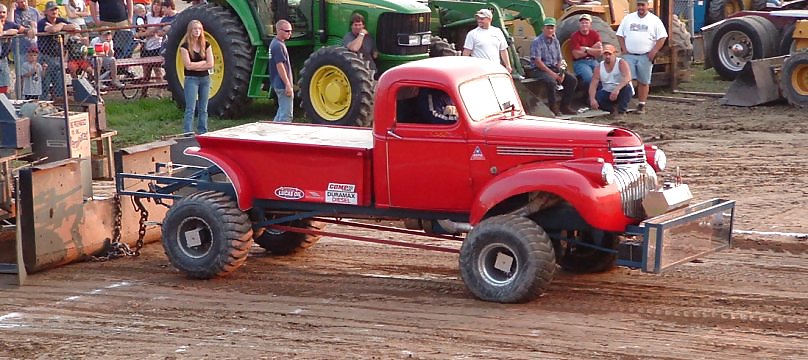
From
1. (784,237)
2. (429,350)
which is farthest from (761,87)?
(429,350)

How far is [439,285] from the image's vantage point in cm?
1019

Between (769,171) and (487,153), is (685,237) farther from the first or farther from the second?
(769,171)

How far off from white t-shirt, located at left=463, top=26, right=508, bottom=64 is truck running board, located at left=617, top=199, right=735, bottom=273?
8208 millimetres

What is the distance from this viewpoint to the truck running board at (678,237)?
29.8ft

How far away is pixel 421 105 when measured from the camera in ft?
32.7

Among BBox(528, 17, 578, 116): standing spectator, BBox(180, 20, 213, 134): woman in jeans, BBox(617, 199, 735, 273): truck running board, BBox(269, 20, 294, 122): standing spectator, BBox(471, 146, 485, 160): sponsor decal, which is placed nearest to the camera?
BBox(617, 199, 735, 273): truck running board

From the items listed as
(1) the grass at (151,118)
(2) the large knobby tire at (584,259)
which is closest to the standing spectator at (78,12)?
(1) the grass at (151,118)

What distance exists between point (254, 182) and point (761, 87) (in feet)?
36.5

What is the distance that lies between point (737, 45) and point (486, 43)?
631 cm

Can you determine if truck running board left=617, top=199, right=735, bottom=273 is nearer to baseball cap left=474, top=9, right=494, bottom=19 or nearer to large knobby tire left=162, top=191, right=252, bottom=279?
large knobby tire left=162, top=191, right=252, bottom=279

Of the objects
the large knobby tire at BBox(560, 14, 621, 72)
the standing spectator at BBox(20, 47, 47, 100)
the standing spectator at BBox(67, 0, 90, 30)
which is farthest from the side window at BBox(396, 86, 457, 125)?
the standing spectator at BBox(67, 0, 90, 30)

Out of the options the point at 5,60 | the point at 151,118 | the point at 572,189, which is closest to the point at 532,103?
the point at 151,118

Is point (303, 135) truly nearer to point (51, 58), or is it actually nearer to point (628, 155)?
point (628, 155)

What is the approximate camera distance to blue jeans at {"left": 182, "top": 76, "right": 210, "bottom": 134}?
1599 centimetres
